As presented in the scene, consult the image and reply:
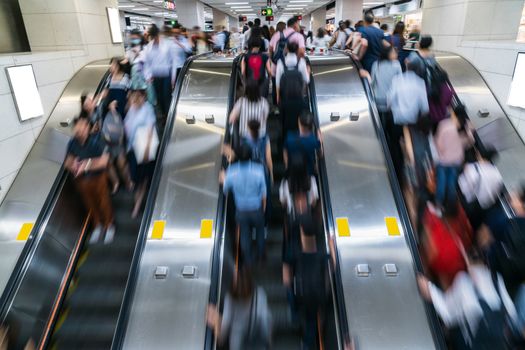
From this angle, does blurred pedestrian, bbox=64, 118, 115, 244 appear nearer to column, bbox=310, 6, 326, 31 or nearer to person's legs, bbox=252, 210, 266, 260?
person's legs, bbox=252, 210, 266, 260

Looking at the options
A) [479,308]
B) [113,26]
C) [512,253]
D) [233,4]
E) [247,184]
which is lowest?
[479,308]

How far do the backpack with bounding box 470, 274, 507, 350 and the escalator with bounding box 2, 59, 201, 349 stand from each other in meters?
3.43

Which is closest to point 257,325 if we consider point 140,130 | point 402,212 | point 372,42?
point 402,212

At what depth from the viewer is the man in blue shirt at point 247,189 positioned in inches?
137

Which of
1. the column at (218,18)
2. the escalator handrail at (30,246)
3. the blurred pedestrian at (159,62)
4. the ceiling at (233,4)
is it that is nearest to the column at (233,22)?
the column at (218,18)

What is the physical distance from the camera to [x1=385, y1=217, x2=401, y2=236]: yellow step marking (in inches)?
152

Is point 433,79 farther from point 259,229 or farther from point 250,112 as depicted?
point 259,229

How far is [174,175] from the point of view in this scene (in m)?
4.65

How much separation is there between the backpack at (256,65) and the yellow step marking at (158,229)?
2.70m

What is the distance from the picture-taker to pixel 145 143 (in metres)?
4.75

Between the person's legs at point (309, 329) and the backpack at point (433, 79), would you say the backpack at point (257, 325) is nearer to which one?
the person's legs at point (309, 329)

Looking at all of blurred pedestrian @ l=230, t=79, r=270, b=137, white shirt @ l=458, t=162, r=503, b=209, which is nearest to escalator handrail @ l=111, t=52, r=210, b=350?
blurred pedestrian @ l=230, t=79, r=270, b=137

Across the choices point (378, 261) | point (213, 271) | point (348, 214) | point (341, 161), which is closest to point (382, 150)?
point (341, 161)

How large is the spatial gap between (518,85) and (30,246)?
648 cm
